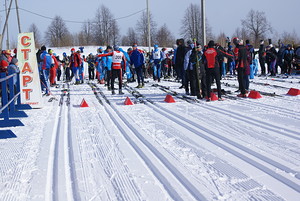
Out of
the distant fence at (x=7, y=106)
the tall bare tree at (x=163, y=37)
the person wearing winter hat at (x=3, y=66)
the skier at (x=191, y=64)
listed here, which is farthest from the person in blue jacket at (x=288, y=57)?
the tall bare tree at (x=163, y=37)

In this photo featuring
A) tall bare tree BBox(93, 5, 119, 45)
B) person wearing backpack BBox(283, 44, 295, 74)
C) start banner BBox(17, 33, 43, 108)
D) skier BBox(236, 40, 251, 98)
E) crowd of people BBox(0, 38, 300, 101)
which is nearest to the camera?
start banner BBox(17, 33, 43, 108)

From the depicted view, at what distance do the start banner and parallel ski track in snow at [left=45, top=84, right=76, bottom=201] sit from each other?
2573 mm

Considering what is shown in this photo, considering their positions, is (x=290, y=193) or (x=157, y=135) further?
(x=157, y=135)

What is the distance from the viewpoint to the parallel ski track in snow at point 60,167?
11.9 feet

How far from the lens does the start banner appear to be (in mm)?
9188

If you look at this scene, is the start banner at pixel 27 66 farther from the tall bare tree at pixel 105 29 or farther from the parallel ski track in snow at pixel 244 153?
the tall bare tree at pixel 105 29

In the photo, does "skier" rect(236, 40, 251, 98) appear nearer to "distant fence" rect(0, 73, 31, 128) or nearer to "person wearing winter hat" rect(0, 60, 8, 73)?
"distant fence" rect(0, 73, 31, 128)

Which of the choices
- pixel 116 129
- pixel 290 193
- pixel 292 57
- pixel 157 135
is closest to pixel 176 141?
pixel 157 135

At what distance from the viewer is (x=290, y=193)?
339 cm

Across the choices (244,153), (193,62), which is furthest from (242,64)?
(244,153)

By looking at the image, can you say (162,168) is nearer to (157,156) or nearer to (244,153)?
(157,156)

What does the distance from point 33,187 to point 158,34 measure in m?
80.4

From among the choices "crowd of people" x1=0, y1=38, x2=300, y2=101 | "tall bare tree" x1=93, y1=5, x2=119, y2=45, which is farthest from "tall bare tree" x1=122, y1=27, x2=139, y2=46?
"crowd of people" x1=0, y1=38, x2=300, y2=101

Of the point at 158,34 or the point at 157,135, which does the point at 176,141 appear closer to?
the point at 157,135
